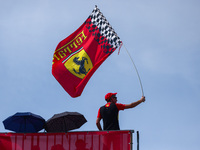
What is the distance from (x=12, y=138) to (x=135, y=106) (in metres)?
3.76

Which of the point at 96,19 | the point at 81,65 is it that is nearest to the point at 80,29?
the point at 96,19

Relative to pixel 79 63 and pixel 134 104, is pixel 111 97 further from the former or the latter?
pixel 79 63

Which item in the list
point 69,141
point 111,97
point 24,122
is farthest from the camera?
point 24,122

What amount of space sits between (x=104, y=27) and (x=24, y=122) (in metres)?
4.49

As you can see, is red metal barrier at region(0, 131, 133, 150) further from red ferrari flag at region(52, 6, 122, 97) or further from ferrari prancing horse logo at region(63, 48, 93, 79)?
ferrari prancing horse logo at region(63, 48, 93, 79)

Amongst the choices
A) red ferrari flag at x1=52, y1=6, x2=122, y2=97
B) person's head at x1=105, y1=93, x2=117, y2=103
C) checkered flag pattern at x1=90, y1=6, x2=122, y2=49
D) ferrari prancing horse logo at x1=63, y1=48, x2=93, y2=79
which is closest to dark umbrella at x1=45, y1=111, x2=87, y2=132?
red ferrari flag at x1=52, y1=6, x2=122, y2=97

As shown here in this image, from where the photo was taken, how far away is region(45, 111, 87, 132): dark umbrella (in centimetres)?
1364

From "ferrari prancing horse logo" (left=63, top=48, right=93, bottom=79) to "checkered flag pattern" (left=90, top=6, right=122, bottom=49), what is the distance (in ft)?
3.32

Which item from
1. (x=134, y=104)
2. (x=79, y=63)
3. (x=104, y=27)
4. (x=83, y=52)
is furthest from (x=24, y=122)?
(x=104, y=27)

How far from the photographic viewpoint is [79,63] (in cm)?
1476

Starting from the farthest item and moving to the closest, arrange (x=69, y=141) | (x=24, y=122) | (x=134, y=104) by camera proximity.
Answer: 1. (x=24, y=122)
2. (x=69, y=141)
3. (x=134, y=104)

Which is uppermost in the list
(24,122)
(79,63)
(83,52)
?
(83,52)

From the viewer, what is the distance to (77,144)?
11859 millimetres

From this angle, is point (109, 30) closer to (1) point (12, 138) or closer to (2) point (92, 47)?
(2) point (92, 47)
